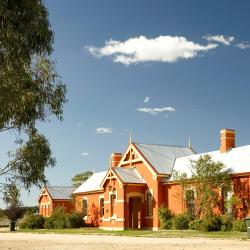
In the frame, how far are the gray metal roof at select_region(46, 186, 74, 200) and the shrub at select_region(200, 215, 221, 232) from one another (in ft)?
94.3

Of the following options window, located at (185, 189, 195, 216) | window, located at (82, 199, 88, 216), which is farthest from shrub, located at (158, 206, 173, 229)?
window, located at (82, 199, 88, 216)

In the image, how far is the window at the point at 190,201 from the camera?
37.7 metres

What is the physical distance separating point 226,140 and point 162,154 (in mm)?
7196

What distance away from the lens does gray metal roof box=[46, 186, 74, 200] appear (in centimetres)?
5894

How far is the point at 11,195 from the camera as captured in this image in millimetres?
21484

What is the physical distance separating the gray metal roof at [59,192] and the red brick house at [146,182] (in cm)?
1322

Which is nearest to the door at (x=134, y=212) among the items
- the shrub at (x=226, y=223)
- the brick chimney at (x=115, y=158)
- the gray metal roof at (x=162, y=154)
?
the gray metal roof at (x=162, y=154)

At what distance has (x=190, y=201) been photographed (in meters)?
38.0

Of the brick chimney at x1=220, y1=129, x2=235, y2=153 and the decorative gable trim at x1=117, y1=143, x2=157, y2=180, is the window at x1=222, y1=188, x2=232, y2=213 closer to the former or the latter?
the brick chimney at x1=220, y1=129, x2=235, y2=153

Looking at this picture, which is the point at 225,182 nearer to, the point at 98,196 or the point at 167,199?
the point at 167,199

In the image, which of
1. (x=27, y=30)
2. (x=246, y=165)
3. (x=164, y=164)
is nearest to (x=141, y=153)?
(x=164, y=164)

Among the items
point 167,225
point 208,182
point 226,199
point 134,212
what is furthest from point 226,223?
point 134,212

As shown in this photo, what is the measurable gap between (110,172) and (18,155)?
20.8 meters

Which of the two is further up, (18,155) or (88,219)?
(18,155)
